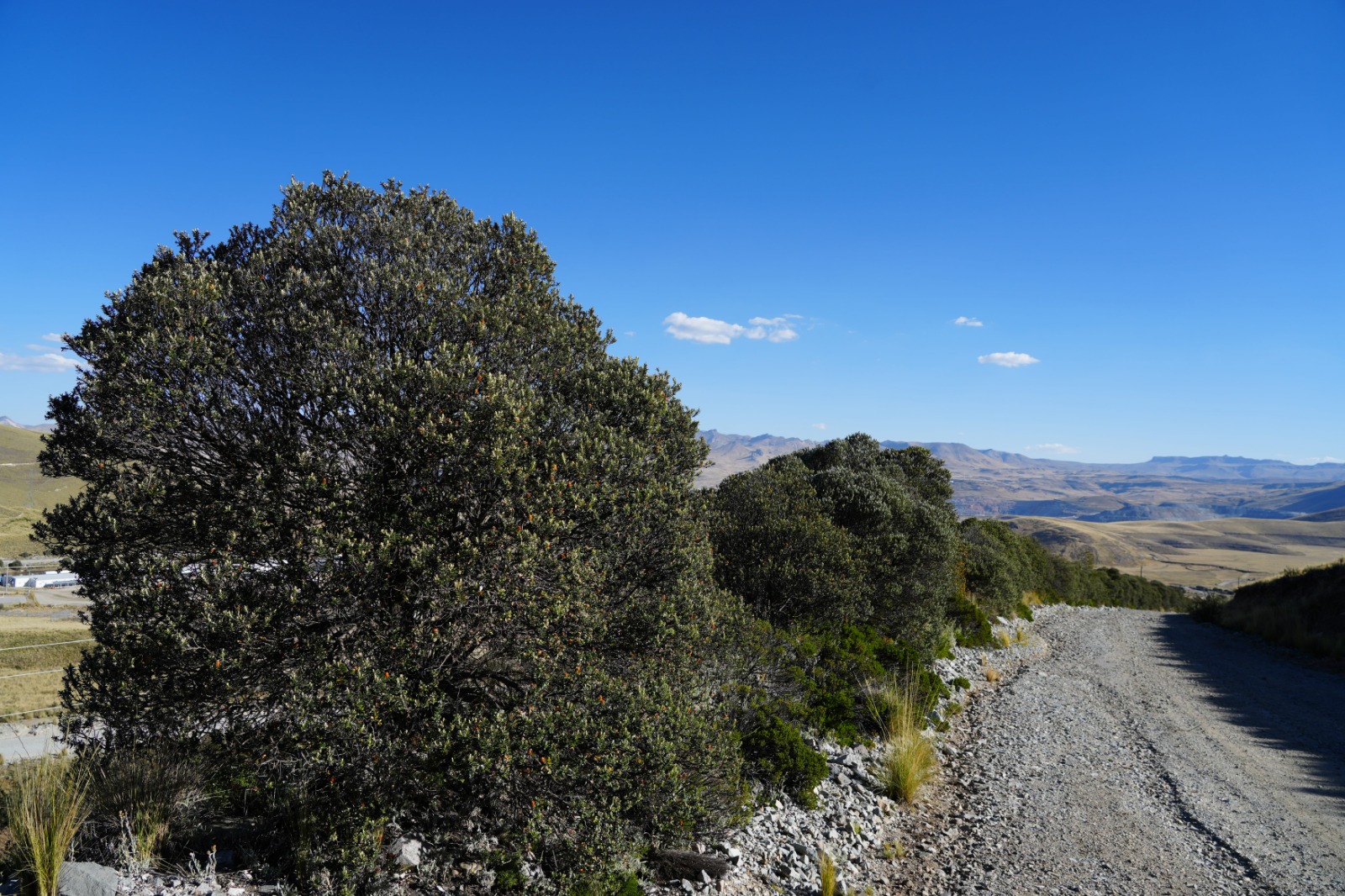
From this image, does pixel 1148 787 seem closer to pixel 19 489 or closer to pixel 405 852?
pixel 405 852

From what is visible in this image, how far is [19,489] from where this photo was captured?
128 metres

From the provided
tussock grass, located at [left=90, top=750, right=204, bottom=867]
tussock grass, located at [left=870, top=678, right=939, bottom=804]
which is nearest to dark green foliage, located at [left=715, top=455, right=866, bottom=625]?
tussock grass, located at [left=870, top=678, right=939, bottom=804]

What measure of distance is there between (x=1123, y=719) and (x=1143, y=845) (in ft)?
24.7

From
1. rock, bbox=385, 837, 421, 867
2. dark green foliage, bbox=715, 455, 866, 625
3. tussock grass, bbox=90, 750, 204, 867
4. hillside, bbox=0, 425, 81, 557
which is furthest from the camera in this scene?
hillside, bbox=0, 425, 81, 557

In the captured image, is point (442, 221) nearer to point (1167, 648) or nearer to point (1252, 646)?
point (1167, 648)

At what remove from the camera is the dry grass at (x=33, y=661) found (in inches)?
807

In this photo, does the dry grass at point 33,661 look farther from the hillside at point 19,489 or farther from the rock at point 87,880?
the hillside at point 19,489

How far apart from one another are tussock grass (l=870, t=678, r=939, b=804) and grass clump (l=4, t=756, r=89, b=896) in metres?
10.9

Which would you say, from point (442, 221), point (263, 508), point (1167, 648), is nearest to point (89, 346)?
point (263, 508)

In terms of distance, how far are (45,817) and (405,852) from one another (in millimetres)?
3160

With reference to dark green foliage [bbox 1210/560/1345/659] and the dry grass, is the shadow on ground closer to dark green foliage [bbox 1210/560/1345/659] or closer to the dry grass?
dark green foliage [bbox 1210/560/1345/659]

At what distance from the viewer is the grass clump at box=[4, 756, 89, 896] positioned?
5430 mm

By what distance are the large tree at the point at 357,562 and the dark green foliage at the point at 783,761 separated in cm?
310

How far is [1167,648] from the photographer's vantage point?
2531 cm
